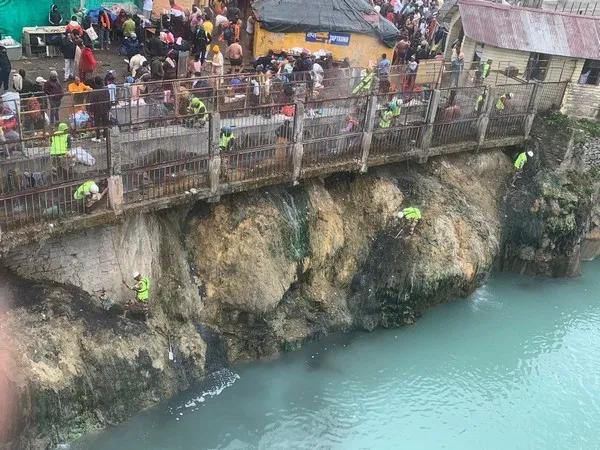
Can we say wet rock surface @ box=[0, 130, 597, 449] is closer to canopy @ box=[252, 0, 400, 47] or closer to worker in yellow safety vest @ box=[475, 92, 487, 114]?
worker in yellow safety vest @ box=[475, 92, 487, 114]

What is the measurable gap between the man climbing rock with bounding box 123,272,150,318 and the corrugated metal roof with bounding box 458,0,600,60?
55.2ft

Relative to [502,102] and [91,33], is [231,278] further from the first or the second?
[502,102]

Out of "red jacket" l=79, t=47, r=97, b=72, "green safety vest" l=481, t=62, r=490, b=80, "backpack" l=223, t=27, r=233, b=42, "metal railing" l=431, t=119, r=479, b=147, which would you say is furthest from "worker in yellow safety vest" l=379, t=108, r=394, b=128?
"red jacket" l=79, t=47, r=97, b=72

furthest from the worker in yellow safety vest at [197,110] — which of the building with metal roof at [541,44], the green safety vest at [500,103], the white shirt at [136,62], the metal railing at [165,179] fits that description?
the building with metal roof at [541,44]

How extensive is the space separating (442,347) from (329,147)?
6.89 m

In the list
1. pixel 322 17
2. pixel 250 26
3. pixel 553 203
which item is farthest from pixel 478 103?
pixel 250 26

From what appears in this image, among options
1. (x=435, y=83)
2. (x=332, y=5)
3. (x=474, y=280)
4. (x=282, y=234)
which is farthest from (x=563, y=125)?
(x=282, y=234)

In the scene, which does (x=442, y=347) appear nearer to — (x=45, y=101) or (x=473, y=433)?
(x=473, y=433)

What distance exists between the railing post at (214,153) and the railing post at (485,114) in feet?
32.4

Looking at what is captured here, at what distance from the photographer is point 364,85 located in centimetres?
1872

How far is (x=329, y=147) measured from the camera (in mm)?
17562

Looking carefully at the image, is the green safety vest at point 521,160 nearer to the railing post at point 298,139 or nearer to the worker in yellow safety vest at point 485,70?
the worker in yellow safety vest at point 485,70

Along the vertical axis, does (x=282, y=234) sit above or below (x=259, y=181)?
below

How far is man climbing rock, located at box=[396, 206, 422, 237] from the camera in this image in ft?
61.4
